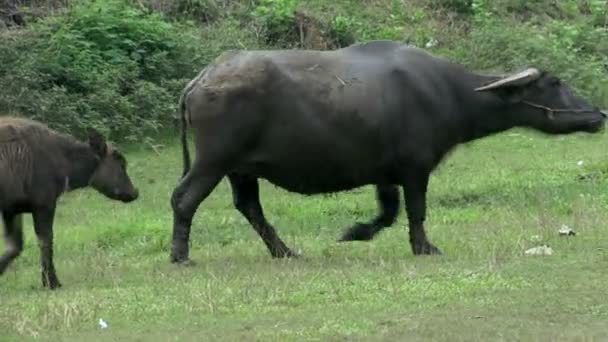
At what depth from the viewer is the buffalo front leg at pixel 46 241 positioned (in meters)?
9.16

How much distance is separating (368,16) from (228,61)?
13.0 meters

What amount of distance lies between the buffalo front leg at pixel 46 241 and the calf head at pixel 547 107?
11.9 ft

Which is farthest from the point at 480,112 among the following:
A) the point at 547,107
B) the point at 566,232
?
the point at 566,232

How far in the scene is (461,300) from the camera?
303 inches

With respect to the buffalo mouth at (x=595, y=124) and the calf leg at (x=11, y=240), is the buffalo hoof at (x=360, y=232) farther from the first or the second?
the calf leg at (x=11, y=240)

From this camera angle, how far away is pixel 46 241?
30.2 ft

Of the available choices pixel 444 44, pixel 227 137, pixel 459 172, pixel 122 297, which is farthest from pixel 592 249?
pixel 444 44

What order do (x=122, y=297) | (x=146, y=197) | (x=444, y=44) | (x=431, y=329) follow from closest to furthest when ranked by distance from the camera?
(x=431, y=329)
(x=122, y=297)
(x=146, y=197)
(x=444, y=44)

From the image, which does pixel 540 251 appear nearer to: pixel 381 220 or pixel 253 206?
pixel 381 220

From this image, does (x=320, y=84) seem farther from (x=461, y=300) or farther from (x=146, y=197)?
(x=146, y=197)

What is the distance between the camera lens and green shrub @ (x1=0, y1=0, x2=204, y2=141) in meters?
16.2

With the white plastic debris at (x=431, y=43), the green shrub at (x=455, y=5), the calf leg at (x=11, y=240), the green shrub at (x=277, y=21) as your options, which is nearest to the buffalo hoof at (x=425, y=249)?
the calf leg at (x=11, y=240)

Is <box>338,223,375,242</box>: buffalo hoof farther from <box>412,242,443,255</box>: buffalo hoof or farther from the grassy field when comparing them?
<box>412,242,443,255</box>: buffalo hoof

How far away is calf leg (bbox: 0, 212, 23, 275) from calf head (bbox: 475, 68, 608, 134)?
3.82m
